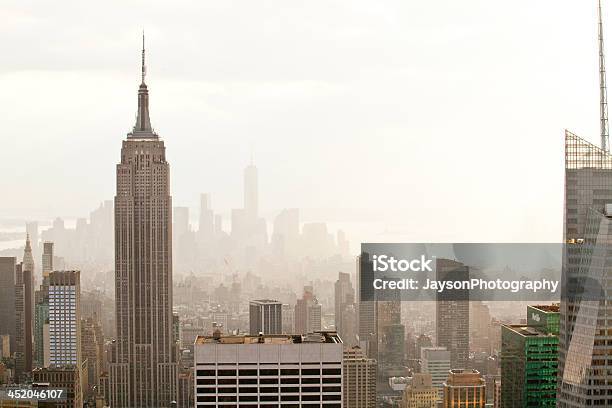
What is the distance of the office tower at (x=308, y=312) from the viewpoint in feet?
23.8

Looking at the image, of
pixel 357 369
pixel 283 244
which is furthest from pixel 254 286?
pixel 357 369

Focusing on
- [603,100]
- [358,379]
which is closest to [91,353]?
[358,379]

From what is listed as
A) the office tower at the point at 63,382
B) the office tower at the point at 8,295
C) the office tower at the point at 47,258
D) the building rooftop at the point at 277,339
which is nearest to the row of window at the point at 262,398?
the building rooftop at the point at 277,339

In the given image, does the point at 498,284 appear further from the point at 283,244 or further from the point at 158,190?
the point at 158,190

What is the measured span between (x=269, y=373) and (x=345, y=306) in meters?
1.04

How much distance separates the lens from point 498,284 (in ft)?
22.3

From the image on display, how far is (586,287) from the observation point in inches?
263

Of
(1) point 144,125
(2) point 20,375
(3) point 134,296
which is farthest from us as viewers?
(3) point 134,296

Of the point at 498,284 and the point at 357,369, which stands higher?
the point at 498,284

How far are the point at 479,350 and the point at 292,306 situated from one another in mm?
1545

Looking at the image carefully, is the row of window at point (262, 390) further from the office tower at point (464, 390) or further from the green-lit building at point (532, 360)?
the green-lit building at point (532, 360)

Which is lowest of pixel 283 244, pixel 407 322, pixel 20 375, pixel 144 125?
pixel 20 375

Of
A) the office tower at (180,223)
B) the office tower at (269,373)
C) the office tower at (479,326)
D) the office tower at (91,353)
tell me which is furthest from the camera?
the office tower at (180,223)

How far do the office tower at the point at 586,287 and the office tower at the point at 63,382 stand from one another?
4.37 m
